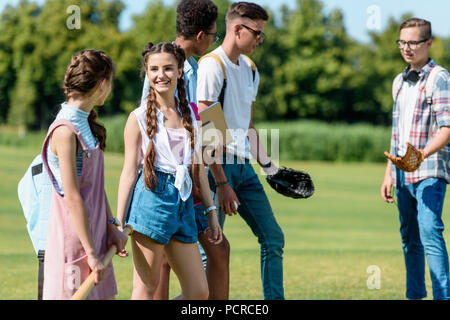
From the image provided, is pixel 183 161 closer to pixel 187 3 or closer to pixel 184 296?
pixel 184 296

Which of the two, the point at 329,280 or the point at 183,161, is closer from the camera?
the point at 183,161

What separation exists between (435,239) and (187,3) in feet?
9.55

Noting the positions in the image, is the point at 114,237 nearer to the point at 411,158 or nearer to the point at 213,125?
the point at 213,125

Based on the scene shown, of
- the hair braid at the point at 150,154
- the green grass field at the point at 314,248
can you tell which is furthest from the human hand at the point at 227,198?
the green grass field at the point at 314,248

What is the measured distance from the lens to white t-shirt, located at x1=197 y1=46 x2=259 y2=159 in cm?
530

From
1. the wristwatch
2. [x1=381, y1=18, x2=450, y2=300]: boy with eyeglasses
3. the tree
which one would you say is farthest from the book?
the tree

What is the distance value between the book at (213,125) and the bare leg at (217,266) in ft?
2.34

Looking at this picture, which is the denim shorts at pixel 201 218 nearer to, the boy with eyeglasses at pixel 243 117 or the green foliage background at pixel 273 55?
the boy with eyeglasses at pixel 243 117

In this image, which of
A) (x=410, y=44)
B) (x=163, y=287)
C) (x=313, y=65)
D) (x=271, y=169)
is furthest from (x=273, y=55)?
(x=163, y=287)

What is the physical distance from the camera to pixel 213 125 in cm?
506

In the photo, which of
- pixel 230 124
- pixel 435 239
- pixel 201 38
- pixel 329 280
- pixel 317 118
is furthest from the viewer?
pixel 317 118

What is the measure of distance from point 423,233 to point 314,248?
7.01 metres

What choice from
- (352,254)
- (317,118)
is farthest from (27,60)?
(352,254)

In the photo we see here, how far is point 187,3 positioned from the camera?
5090 mm
